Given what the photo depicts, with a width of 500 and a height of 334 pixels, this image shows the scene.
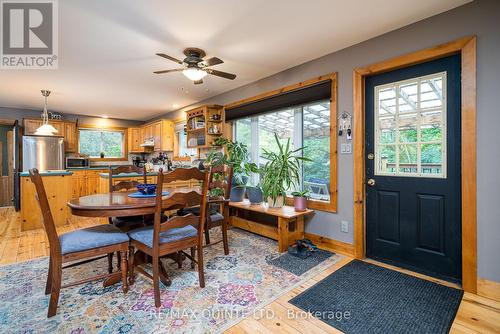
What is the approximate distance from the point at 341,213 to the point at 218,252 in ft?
5.04

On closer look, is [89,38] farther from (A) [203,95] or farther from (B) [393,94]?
(B) [393,94]

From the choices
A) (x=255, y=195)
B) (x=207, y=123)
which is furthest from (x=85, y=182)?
(x=255, y=195)

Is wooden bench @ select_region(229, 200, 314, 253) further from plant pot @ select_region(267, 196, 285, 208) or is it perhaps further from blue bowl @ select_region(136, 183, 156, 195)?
blue bowl @ select_region(136, 183, 156, 195)

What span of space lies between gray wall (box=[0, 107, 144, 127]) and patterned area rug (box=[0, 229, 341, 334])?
4.86 m

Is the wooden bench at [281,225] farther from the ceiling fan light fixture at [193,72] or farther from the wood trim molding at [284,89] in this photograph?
the ceiling fan light fixture at [193,72]

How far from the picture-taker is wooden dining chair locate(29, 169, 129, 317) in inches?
64.2

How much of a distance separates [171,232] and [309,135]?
2213 mm

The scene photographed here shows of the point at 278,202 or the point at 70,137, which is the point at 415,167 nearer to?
the point at 278,202

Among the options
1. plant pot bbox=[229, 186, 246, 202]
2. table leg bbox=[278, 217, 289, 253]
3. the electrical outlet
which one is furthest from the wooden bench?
the electrical outlet

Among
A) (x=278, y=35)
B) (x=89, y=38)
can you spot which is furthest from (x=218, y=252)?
(x=89, y=38)

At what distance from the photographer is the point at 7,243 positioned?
3.18 metres

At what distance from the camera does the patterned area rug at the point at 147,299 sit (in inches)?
61.7

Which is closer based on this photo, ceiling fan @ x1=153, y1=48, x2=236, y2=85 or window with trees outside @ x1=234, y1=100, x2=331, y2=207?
ceiling fan @ x1=153, y1=48, x2=236, y2=85

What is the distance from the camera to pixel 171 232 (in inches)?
78.7
